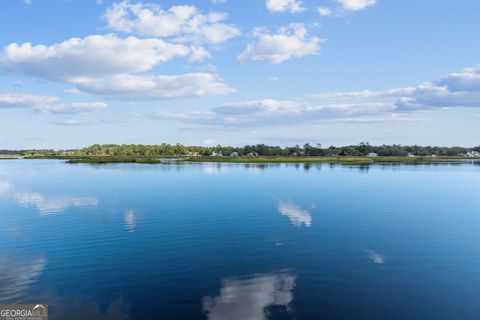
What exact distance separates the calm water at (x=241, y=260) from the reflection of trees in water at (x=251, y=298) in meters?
0.06

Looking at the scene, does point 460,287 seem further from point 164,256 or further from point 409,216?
point 409,216

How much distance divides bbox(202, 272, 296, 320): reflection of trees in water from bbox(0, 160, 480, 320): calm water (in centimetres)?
6

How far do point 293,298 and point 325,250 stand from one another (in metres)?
9.64

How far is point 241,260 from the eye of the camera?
25.3m

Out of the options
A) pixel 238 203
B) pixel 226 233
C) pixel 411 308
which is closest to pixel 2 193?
pixel 238 203

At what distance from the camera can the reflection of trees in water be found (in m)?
17.2

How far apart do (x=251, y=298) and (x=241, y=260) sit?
640cm

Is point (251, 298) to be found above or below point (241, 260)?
below

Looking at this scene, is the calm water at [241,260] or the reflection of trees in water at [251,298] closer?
the reflection of trees in water at [251,298]

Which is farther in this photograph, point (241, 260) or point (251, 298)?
point (241, 260)

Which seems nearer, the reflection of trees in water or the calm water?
the reflection of trees in water

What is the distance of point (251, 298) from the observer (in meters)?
18.9

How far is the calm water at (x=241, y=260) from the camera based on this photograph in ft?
59.4

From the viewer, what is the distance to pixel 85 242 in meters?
29.7
